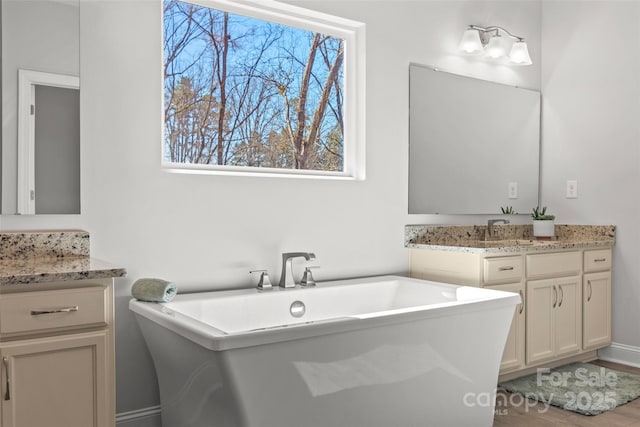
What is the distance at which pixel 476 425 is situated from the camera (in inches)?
98.8

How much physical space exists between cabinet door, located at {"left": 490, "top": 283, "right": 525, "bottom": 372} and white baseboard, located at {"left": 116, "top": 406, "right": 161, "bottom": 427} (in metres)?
1.76

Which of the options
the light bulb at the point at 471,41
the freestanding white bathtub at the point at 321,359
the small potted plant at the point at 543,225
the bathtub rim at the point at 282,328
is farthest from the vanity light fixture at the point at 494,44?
the bathtub rim at the point at 282,328

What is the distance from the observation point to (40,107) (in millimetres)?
2236

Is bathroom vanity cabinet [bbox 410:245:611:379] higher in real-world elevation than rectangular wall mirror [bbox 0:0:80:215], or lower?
lower

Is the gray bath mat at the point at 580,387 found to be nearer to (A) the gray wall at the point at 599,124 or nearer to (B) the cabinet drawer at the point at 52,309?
(A) the gray wall at the point at 599,124

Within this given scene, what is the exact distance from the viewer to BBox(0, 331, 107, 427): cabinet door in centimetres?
169

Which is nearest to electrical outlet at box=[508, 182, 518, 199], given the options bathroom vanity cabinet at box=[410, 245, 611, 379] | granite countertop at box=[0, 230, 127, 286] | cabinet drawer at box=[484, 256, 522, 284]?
bathroom vanity cabinet at box=[410, 245, 611, 379]

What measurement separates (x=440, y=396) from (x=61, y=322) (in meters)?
1.46

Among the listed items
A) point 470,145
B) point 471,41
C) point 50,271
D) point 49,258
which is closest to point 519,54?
point 471,41

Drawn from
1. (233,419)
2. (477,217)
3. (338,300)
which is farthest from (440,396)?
(477,217)

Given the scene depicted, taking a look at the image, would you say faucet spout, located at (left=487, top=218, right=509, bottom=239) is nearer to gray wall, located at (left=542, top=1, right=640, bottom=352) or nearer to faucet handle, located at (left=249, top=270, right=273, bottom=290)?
gray wall, located at (left=542, top=1, right=640, bottom=352)

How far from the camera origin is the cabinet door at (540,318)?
3.18 m

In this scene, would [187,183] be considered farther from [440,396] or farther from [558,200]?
[558,200]

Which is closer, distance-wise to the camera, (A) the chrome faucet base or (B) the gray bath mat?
(B) the gray bath mat
